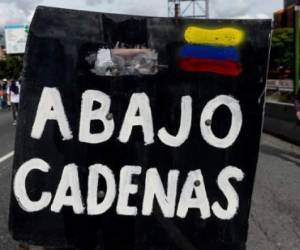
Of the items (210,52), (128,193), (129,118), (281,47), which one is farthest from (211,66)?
(281,47)

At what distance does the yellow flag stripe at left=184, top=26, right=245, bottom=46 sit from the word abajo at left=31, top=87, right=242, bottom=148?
260 mm

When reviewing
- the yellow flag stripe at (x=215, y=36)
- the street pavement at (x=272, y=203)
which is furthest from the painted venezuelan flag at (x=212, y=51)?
the street pavement at (x=272, y=203)

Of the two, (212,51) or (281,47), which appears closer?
(212,51)

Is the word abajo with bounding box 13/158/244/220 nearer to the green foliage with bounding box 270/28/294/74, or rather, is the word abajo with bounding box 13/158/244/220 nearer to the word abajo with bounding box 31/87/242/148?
the word abajo with bounding box 31/87/242/148

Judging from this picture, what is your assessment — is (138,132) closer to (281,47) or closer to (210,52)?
(210,52)

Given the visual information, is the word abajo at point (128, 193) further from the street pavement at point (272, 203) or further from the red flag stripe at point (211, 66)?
the street pavement at point (272, 203)

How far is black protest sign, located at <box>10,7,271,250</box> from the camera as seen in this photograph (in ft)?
9.41

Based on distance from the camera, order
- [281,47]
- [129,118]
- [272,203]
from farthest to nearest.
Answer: [281,47] < [272,203] < [129,118]

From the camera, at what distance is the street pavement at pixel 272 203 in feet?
16.1

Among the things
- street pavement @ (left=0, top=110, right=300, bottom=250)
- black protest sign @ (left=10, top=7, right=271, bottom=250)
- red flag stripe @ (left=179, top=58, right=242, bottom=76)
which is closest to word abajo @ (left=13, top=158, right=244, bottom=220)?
black protest sign @ (left=10, top=7, right=271, bottom=250)

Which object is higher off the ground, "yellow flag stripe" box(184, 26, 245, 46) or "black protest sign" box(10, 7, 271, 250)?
"yellow flag stripe" box(184, 26, 245, 46)

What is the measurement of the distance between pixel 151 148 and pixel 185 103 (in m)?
0.27

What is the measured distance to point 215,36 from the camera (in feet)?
9.62

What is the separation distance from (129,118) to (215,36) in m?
0.56
